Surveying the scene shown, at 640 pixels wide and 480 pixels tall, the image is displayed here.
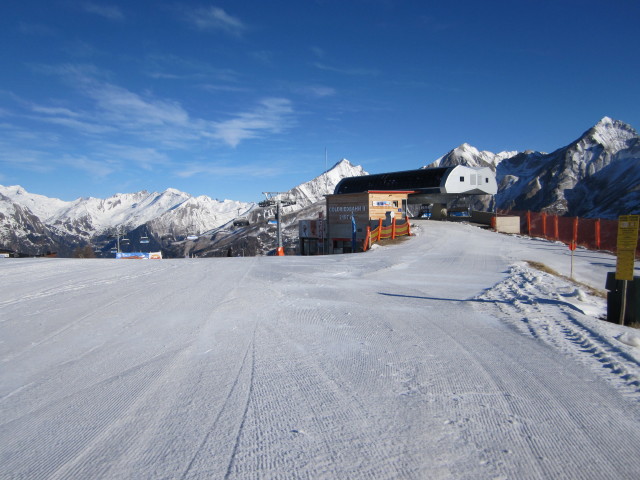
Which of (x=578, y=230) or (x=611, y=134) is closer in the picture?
(x=578, y=230)

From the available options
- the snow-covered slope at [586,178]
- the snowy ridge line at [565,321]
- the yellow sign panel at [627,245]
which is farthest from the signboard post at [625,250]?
the snow-covered slope at [586,178]

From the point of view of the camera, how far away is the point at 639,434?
3016 millimetres

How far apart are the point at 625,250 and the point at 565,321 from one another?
1673mm

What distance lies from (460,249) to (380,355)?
1574 centimetres

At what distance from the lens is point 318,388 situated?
151 inches

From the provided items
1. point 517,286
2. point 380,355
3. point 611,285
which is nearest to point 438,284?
point 517,286

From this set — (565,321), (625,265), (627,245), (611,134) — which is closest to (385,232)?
Answer: (627,245)

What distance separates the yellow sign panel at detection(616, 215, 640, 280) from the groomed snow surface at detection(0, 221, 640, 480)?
2.94ft

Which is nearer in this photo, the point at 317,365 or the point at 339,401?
the point at 339,401

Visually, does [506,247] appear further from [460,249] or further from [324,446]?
[324,446]

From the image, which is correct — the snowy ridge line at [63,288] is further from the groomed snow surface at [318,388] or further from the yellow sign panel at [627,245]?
the yellow sign panel at [627,245]

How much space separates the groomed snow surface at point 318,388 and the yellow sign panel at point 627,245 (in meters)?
0.90

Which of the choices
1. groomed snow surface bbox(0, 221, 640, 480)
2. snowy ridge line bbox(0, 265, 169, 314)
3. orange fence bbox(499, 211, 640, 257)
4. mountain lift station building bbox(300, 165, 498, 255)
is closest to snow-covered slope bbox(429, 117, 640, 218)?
mountain lift station building bbox(300, 165, 498, 255)

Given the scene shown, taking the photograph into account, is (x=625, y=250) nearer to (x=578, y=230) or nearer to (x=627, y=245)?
(x=627, y=245)
